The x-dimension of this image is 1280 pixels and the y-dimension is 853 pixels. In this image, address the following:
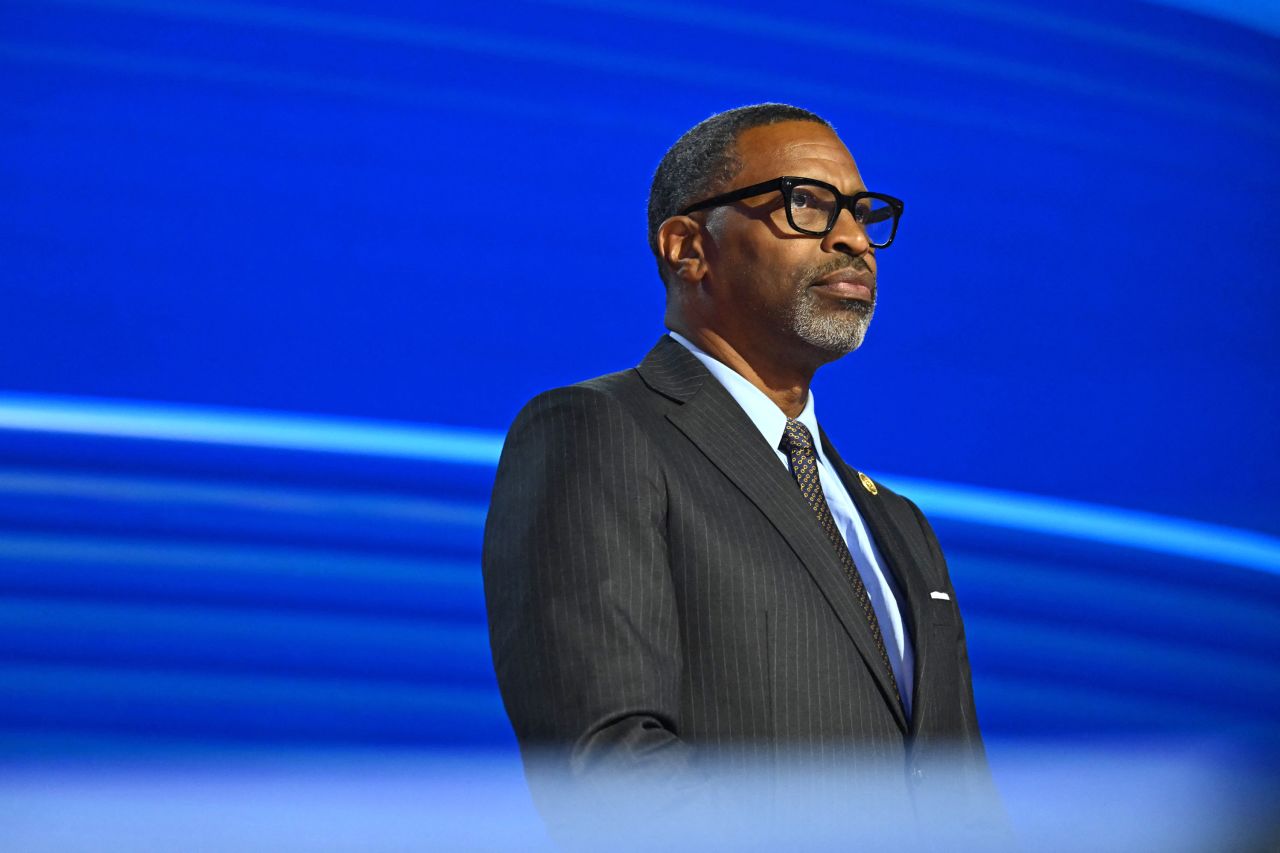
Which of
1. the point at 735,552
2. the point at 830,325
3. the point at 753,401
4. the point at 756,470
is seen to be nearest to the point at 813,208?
the point at 830,325

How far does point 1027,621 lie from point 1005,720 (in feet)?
0.72

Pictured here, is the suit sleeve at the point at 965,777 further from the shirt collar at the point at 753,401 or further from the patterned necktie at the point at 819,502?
the shirt collar at the point at 753,401

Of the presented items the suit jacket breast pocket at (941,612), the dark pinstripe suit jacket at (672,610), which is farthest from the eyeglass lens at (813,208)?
the suit jacket breast pocket at (941,612)

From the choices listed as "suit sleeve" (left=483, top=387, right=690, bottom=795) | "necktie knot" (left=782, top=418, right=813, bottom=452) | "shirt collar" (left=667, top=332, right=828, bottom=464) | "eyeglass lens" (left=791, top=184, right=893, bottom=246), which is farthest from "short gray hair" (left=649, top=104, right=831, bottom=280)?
"suit sleeve" (left=483, top=387, right=690, bottom=795)

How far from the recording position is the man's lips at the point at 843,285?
1.67m

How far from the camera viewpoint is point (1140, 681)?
278cm

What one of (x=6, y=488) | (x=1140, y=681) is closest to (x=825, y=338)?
(x=1140, y=681)

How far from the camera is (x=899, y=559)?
5.37 feet

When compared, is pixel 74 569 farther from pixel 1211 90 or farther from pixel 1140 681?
pixel 1211 90

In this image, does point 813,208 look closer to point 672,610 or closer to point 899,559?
point 899,559

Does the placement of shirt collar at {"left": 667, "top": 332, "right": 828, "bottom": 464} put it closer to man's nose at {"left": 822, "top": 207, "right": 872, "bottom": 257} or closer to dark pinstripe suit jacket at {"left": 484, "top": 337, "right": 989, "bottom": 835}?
dark pinstripe suit jacket at {"left": 484, "top": 337, "right": 989, "bottom": 835}

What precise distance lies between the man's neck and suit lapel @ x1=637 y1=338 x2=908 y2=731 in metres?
0.06

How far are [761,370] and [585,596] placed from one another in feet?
1.67

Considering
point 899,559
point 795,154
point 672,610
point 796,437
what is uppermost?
point 795,154
